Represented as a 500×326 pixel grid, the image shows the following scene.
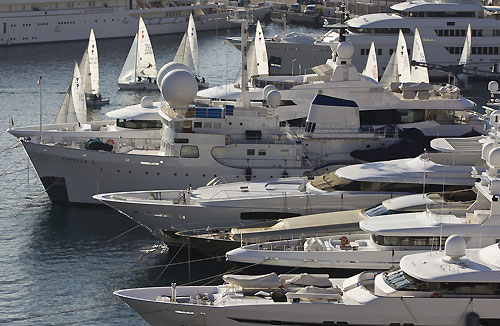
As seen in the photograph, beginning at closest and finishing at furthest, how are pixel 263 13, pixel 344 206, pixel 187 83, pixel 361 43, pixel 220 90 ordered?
1. pixel 344 206
2. pixel 187 83
3. pixel 220 90
4. pixel 361 43
5. pixel 263 13

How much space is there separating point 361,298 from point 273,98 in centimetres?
1828

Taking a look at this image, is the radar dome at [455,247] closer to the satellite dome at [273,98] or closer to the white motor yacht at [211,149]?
the white motor yacht at [211,149]

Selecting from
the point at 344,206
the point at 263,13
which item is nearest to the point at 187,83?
the point at 344,206

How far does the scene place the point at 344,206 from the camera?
1577 inches

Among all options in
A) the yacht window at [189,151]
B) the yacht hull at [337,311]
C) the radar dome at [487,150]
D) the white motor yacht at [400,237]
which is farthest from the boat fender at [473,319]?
the yacht window at [189,151]

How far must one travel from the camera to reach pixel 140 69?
75.0m

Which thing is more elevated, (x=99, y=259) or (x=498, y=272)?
(x=498, y=272)

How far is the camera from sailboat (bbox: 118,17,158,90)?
74188mm

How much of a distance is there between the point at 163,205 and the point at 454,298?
1388 centimetres

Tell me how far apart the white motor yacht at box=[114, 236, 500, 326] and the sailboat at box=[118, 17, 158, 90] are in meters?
44.2

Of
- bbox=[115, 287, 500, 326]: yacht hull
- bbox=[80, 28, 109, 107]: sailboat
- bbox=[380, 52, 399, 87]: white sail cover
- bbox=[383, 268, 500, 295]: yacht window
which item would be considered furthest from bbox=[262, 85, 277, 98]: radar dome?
bbox=[80, 28, 109, 107]: sailboat

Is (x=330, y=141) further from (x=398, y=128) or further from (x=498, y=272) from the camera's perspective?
(x=498, y=272)

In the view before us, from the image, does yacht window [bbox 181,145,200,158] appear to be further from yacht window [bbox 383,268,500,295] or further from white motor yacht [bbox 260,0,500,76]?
white motor yacht [bbox 260,0,500,76]

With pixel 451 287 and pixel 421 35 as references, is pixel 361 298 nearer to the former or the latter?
pixel 451 287
